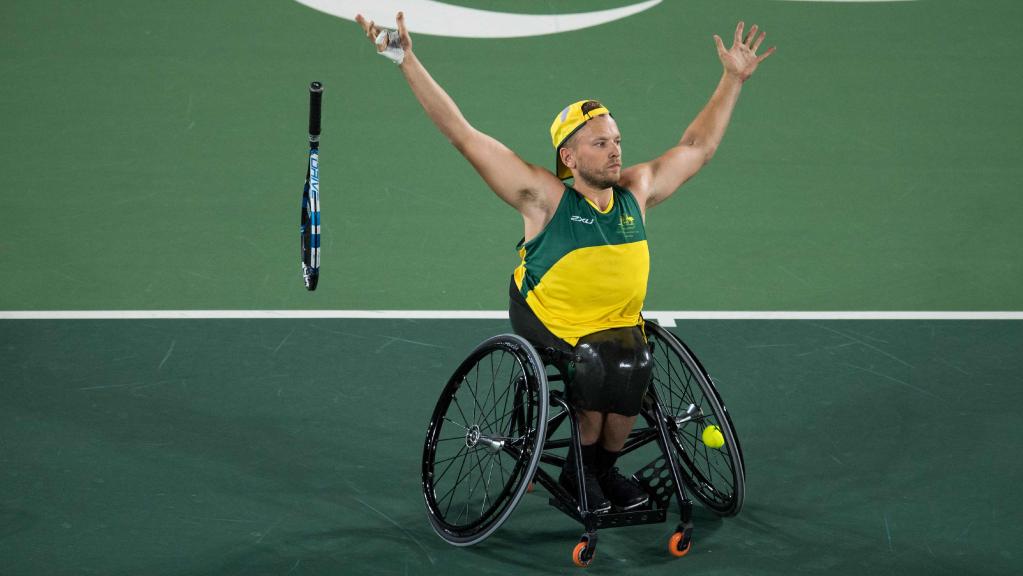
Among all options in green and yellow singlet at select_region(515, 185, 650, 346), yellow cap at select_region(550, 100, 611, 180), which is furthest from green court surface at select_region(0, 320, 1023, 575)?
yellow cap at select_region(550, 100, 611, 180)

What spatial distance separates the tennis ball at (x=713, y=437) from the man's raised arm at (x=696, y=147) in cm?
101

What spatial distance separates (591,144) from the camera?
A: 216 inches

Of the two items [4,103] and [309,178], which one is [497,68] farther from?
[309,178]

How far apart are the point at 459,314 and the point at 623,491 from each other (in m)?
2.43

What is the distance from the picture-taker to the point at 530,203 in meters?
5.50

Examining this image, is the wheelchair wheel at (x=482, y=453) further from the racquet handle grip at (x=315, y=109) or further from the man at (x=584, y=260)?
the racquet handle grip at (x=315, y=109)

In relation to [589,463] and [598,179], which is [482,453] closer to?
[589,463]

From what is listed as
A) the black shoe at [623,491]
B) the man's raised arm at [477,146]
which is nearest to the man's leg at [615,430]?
the black shoe at [623,491]

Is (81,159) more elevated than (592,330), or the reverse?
(81,159)

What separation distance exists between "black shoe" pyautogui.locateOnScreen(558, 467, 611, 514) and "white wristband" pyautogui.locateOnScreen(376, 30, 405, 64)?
1.81 meters

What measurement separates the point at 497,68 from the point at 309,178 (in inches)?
184

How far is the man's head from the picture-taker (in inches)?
216

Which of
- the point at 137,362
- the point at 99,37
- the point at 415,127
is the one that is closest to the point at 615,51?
the point at 415,127

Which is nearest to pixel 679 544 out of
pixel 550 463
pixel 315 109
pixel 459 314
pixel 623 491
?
pixel 623 491
